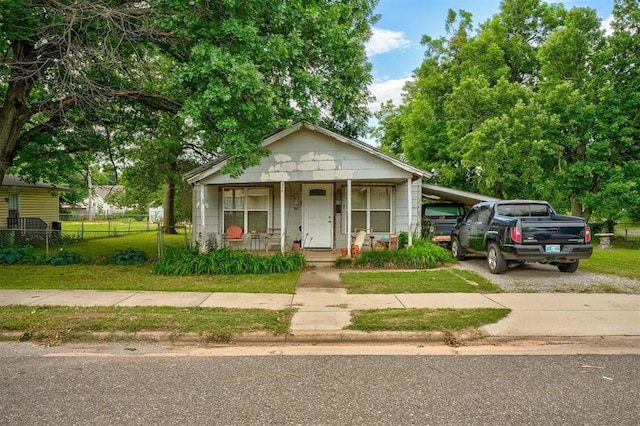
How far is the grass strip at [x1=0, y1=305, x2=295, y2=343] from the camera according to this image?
5.18 m

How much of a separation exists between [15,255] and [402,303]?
1189 centimetres

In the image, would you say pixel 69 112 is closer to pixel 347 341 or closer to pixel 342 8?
pixel 342 8

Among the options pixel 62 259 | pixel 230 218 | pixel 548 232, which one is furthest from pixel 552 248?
pixel 62 259

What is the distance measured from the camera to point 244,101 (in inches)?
312

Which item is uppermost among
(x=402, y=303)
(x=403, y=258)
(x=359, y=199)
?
(x=359, y=199)

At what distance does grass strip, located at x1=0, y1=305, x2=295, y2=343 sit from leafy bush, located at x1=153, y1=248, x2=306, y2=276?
3516 millimetres

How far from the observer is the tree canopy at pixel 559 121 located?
16.7 meters

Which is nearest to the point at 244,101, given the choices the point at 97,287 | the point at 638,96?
the point at 97,287

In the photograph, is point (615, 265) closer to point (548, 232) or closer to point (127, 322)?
point (548, 232)

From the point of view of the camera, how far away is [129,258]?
11820 mm

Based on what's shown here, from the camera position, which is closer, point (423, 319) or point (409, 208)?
point (423, 319)

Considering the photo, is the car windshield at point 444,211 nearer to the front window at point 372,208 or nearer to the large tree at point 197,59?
the front window at point 372,208

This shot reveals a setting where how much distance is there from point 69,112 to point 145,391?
10255mm

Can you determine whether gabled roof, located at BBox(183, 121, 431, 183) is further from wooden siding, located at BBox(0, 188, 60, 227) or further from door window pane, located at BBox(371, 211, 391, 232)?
wooden siding, located at BBox(0, 188, 60, 227)
